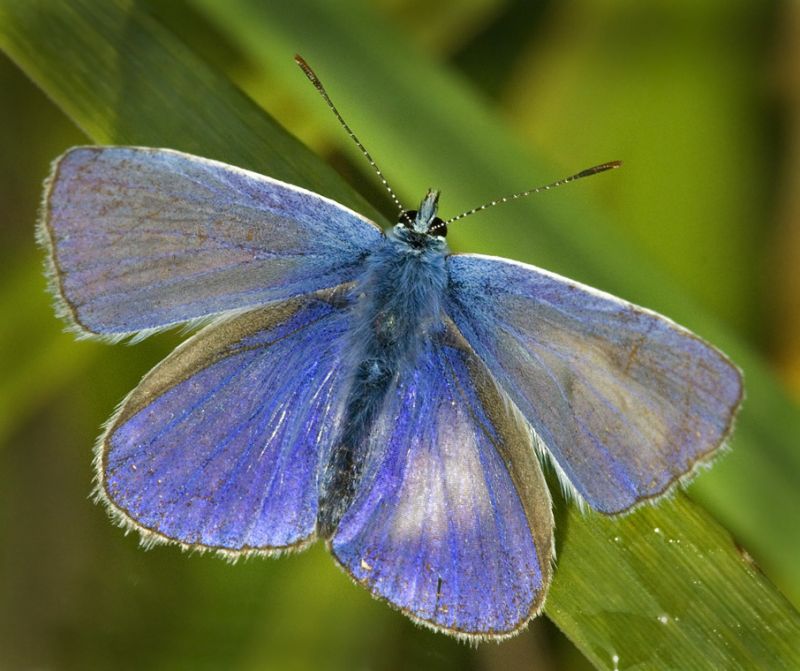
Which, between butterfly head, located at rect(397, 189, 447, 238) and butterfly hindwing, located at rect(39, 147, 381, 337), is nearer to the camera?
butterfly hindwing, located at rect(39, 147, 381, 337)

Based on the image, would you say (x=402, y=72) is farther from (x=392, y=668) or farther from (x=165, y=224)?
(x=392, y=668)

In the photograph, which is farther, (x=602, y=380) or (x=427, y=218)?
(x=427, y=218)

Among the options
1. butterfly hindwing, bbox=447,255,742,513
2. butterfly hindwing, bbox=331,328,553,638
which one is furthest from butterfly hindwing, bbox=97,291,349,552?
butterfly hindwing, bbox=447,255,742,513

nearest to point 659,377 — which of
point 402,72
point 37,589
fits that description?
point 402,72

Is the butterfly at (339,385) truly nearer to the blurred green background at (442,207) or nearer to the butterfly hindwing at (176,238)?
the butterfly hindwing at (176,238)

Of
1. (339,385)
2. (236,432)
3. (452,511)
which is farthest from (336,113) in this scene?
(452,511)

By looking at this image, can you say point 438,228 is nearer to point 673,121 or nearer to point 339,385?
point 339,385

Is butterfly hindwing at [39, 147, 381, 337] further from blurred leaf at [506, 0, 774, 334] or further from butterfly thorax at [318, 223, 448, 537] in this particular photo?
blurred leaf at [506, 0, 774, 334]
